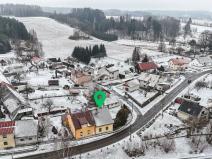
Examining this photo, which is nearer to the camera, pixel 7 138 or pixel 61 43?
pixel 7 138

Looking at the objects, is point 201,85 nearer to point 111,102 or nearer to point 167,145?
point 111,102

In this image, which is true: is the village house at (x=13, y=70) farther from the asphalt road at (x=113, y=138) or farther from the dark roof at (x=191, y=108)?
the dark roof at (x=191, y=108)

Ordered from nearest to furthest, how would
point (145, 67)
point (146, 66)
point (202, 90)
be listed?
point (202, 90), point (145, 67), point (146, 66)

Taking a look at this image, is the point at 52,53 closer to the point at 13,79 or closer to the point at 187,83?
the point at 13,79

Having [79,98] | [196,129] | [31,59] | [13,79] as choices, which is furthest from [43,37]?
[196,129]

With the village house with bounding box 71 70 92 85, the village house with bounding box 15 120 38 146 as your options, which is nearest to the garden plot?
the village house with bounding box 71 70 92 85

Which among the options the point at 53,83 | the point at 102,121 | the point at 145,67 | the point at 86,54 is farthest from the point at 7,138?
the point at 86,54
